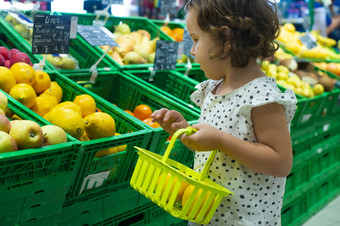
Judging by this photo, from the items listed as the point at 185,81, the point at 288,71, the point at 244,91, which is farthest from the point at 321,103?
the point at 244,91

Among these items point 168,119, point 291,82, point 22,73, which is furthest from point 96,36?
point 291,82

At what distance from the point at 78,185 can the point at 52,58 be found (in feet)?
3.68

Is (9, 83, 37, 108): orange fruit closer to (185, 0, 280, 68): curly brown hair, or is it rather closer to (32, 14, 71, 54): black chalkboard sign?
(32, 14, 71, 54): black chalkboard sign

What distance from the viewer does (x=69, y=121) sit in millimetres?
1720

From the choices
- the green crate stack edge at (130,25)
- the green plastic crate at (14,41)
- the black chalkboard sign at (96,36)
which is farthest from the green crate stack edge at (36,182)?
the green crate stack edge at (130,25)

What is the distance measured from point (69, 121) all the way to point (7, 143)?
38cm

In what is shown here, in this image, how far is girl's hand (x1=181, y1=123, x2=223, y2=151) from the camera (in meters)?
1.24

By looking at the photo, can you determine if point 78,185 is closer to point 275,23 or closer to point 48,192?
point 48,192

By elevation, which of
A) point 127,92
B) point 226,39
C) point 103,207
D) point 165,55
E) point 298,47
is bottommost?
point 103,207

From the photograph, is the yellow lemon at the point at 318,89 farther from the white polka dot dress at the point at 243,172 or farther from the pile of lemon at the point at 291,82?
the white polka dot dress at the point at 243,172

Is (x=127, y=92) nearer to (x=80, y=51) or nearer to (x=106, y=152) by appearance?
(x=80, y=51)

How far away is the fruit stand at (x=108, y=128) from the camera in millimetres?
1482

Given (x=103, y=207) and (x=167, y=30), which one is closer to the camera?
(x=103, y=207)

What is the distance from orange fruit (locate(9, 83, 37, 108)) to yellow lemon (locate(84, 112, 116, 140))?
28 cm
